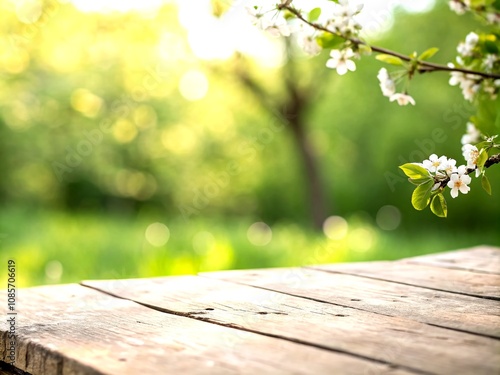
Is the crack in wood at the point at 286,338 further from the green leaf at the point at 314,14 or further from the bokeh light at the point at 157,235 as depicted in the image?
the bokeh light at the point at 157,235

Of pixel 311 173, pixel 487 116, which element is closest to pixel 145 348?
pixel 487 116

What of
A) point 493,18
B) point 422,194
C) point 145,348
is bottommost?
point 145,348

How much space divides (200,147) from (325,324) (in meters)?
10.8

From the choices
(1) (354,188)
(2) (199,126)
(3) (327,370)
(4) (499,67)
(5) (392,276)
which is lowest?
(3) (327,370)

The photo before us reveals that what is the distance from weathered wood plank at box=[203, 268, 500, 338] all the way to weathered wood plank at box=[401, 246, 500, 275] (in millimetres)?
388

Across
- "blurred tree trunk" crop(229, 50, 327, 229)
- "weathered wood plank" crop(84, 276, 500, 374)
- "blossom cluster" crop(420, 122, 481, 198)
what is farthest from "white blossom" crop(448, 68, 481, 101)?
"blurred tree trunk" crop(229, 50, 327, 229)

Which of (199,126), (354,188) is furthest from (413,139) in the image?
(199,126)

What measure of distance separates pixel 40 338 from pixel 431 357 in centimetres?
57

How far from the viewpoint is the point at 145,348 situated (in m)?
0.91

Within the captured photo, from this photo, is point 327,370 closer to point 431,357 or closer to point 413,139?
point 431,357

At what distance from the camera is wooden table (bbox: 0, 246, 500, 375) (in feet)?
2.71

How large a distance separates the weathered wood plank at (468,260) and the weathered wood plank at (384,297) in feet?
1.27

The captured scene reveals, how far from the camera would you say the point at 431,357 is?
0.84 meters

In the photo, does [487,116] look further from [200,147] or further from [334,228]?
[200,147]
